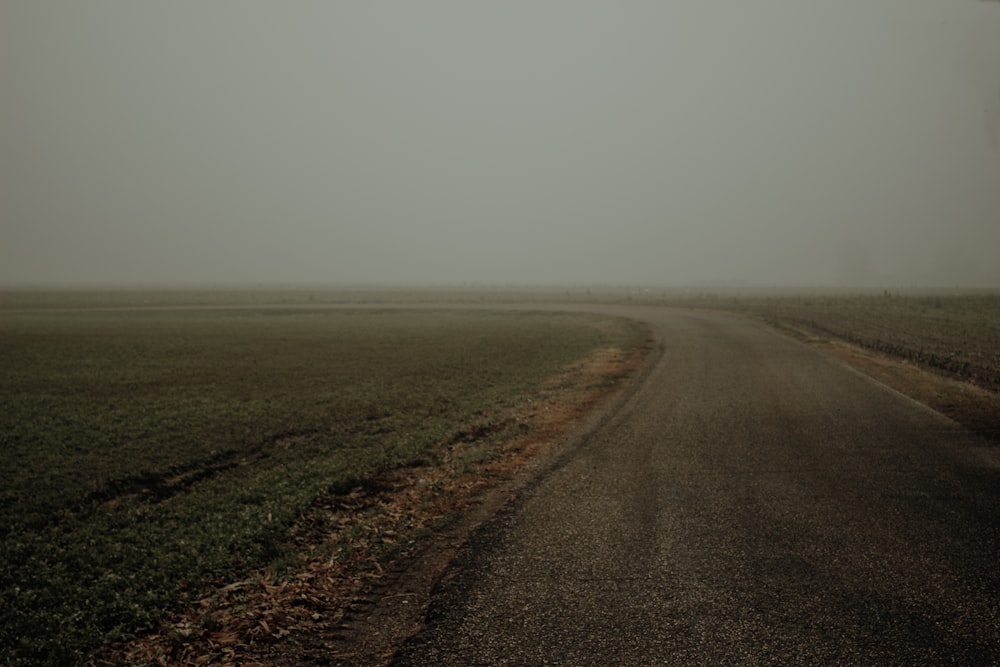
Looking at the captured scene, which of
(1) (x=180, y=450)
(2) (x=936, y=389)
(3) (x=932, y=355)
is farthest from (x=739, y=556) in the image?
(3) (x=932, y=355)

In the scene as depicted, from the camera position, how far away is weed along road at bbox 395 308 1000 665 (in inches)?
165

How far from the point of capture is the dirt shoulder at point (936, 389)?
1134 centimetres

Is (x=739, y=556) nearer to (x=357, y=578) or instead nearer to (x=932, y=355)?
(x=357, y=578)

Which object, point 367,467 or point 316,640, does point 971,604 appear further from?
point 367,467

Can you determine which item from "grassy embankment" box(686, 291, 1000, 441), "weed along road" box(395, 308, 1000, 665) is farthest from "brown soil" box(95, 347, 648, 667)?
"grassy embankment" box(686, 291, 1000, 441)

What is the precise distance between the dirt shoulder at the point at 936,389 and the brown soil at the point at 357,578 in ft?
29.2

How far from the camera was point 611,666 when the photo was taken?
3.92 m

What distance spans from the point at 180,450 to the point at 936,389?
→ 737 inches

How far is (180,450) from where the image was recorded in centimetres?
1047

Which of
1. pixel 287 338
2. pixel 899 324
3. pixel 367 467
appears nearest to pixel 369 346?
pixel 287 338

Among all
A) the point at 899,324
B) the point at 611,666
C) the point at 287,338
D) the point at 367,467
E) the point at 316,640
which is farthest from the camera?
the point at 899,324

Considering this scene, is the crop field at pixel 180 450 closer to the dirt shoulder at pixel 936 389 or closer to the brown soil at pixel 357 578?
the brown soil at pixel 357 578

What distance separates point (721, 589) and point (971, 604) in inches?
81.7

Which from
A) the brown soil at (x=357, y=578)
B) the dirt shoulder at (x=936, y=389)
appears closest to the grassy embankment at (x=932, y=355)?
the dirt shoulder at (x=936, y=389)
